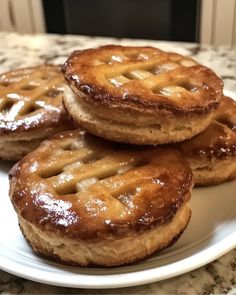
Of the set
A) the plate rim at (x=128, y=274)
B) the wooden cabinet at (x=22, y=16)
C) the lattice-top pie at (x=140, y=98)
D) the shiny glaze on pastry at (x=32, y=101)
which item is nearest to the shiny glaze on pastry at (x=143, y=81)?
the lattice-top pie at (x=140, y=98)

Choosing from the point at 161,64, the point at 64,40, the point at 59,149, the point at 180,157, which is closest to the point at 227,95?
the point at 161,64

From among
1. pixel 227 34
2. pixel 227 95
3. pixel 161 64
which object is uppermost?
pixel 161 64

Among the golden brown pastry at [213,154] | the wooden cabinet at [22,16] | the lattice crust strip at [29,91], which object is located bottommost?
the wooden cabinet at [22,16]

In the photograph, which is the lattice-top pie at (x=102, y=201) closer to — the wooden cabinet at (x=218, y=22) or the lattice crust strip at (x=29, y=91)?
the lattice crust strip at (x=29, y=91)

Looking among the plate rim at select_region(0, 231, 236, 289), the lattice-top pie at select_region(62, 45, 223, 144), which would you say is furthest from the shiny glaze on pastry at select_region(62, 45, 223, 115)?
the plate rim at select_region(0, 231, 236, 289)

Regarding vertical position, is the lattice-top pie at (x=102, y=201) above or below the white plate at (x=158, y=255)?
above

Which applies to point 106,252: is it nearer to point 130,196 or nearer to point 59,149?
point 130,196

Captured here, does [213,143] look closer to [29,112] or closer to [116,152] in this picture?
[116,152]

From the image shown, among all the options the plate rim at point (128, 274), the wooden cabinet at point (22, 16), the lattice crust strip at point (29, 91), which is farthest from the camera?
the wooden cabinet at point (22, 16)
